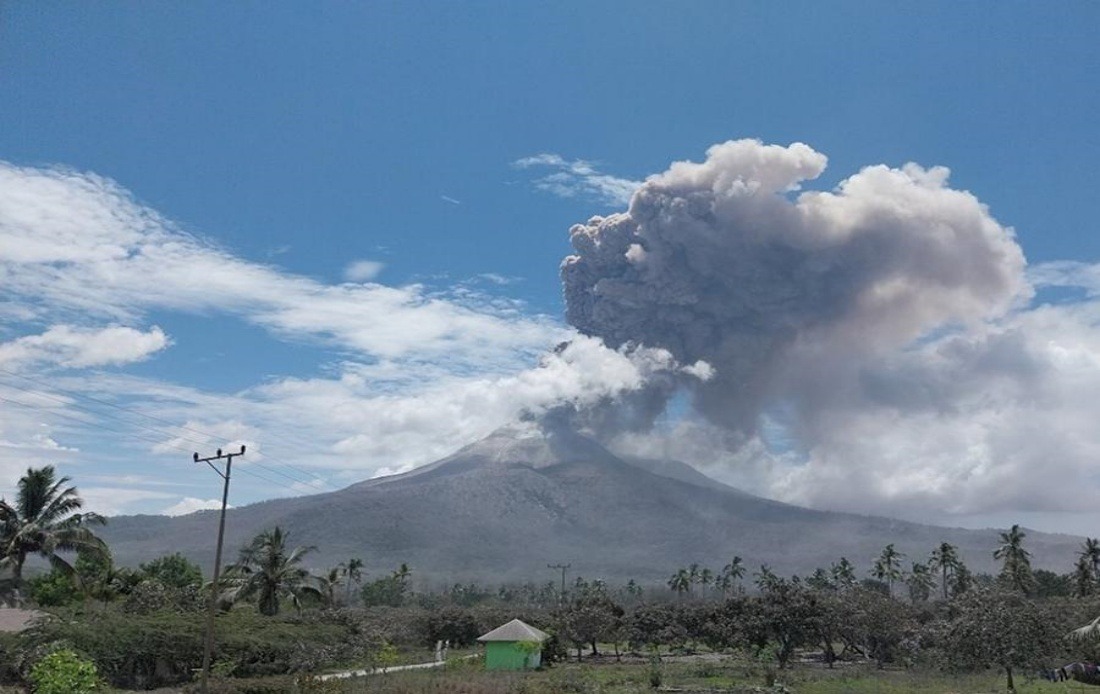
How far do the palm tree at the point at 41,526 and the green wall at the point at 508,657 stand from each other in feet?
73.2

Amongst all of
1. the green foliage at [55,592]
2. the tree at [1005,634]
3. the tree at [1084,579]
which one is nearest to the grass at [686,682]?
the tree at [1005,634]

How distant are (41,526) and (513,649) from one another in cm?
2601

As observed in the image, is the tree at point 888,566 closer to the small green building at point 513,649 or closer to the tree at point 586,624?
the tree at point 586,624

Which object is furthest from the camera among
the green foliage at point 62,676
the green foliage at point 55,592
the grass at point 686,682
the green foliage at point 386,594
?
the green foliage at point 386,594

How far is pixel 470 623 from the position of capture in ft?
238

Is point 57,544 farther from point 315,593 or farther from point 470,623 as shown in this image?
point 470,623

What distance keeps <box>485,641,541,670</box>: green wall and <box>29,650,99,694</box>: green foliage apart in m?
29.5

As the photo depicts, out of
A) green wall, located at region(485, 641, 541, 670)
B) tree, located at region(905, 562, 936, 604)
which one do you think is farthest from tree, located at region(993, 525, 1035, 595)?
green wall, located at region(485, 641, 541, 670)

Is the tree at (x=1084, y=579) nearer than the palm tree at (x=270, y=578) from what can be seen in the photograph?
No

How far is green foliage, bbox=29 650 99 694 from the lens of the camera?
2595cm

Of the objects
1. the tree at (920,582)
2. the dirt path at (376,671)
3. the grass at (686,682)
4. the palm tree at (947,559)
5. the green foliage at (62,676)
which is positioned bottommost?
the dirt path at (376,671)

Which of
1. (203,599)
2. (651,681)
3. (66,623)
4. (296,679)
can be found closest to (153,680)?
(66,623)

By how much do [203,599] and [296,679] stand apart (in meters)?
19.5

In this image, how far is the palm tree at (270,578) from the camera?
55.8m
